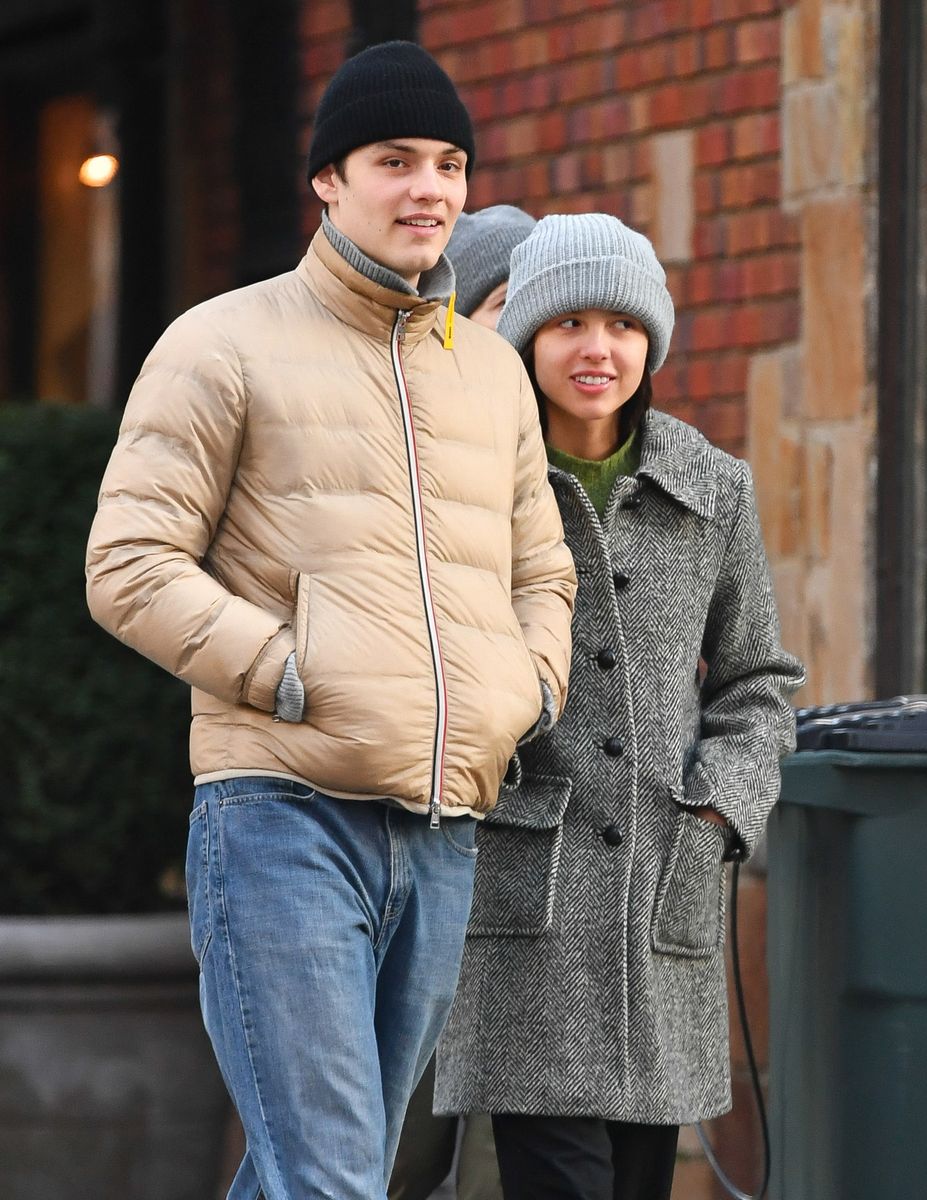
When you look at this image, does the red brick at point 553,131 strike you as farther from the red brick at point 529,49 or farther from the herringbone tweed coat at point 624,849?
the herringbone tweed coat at point 624,849

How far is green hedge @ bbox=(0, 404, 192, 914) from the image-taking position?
552 centimetres

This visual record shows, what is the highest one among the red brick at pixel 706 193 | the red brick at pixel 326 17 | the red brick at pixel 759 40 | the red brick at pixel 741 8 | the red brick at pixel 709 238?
the red brick at pixel 326 17

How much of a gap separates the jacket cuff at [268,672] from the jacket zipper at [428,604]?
177mm

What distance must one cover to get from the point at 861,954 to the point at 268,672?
131 cm

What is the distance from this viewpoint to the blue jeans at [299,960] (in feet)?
8.99

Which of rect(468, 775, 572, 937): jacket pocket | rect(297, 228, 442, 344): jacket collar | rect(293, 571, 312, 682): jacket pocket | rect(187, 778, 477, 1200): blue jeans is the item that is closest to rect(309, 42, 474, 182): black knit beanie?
rect(297, 228, 442, 344): jacket collar

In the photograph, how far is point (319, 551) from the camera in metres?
2.76

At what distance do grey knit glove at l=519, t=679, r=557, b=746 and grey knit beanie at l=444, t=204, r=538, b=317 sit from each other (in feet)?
4.03

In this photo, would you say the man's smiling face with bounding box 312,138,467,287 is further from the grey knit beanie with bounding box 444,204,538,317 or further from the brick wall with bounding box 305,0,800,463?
the brick wall with bounding box 305,0,800,463

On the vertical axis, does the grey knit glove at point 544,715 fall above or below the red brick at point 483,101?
below

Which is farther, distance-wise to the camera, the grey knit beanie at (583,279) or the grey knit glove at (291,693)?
the grey knit beanie at (583,279)

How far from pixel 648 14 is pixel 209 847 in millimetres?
3462

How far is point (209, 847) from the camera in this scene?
279cm

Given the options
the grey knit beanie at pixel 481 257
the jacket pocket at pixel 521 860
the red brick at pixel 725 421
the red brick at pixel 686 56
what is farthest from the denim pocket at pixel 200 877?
the red brick at pixel 686 56
